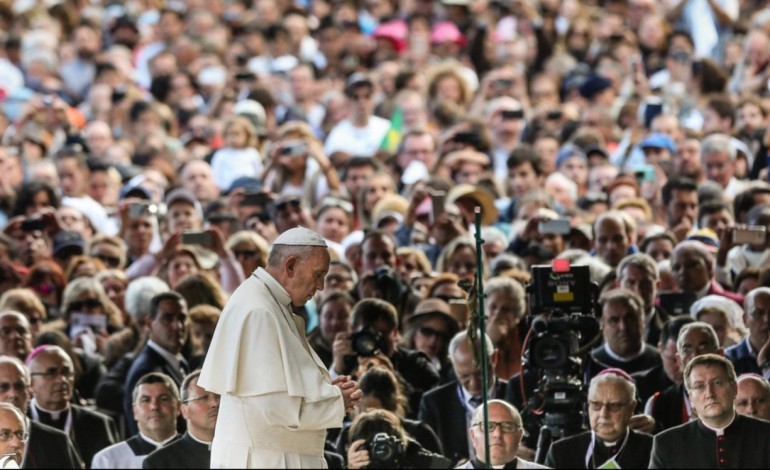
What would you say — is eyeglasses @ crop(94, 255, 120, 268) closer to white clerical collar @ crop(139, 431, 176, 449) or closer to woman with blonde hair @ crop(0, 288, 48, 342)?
woman with blonde hair @ crop(0, 288, 48, 342)

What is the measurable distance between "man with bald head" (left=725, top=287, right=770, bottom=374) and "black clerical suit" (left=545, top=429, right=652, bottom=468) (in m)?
1.27

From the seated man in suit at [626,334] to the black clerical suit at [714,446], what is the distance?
5.32 ft

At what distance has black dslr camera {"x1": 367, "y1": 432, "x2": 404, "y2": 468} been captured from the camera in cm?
1100

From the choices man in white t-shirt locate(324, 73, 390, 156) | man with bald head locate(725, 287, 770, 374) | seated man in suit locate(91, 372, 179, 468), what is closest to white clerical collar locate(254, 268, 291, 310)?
seated man in suit locate(91, 372, 179, 468)

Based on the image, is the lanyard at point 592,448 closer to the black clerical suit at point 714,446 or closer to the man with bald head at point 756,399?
the black clerical suit at point 714,446

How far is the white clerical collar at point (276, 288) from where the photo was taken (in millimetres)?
8898

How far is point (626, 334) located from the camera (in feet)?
41.1

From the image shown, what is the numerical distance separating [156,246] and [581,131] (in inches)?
165

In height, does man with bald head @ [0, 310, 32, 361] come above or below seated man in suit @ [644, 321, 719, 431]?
above

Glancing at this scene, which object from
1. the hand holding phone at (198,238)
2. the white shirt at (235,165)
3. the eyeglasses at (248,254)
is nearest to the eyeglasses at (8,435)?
the hand holding phone at (198,238)

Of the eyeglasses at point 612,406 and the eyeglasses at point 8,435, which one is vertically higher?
the eyeglasses at point 612,406

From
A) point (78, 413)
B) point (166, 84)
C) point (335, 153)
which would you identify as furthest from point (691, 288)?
point (166, 84)

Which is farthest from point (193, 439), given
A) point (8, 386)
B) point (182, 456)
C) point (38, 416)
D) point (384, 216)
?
point (384, 216)

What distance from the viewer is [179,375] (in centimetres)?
1295
